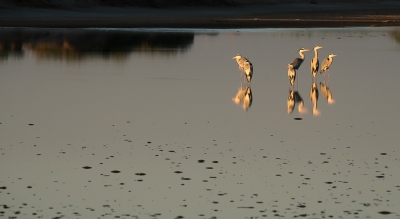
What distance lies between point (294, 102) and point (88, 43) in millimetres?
16564

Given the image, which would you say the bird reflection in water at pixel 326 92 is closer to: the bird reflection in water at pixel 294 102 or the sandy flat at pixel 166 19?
the bird reflection in water at pixel 294 102

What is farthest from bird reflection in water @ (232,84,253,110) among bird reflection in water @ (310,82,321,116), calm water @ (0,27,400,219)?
bird reflection in water @ (310,82,321,116)

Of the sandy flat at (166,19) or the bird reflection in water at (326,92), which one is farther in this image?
the sandy flat at (166,19)

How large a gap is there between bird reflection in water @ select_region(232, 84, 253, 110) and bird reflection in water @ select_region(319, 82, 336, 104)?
1.26m

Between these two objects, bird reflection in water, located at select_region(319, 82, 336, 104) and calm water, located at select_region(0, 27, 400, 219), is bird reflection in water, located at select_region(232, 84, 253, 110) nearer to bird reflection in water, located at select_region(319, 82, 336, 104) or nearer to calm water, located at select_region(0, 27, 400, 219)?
calm water, located at select_region(0, 27, 400, 219)

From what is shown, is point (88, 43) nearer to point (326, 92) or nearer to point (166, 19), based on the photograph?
point (326, 92)

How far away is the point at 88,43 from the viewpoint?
31438mm

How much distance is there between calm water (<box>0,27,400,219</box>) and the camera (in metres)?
8.84

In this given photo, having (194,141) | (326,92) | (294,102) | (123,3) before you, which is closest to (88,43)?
(326,92)

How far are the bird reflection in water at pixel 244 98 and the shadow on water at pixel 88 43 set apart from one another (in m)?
7.83

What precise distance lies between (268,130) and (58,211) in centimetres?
482

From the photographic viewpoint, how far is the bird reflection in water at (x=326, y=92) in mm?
16125

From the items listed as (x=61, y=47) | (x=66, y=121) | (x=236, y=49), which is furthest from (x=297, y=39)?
(x=66, y=121)

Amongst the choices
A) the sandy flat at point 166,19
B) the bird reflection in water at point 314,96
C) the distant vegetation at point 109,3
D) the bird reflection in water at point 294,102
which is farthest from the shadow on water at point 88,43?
the distant vegetation at point 109,3
